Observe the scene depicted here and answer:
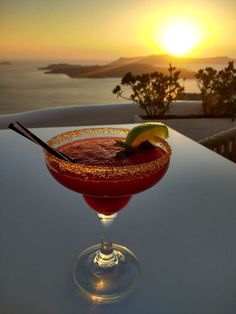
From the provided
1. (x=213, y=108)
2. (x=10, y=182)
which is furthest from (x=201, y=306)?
(x=213, y=108)

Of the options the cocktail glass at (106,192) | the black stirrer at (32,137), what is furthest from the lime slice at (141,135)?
the black stirrer at (32,137)

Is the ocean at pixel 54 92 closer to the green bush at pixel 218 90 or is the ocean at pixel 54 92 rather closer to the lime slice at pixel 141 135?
the green bush at pixel 218 90

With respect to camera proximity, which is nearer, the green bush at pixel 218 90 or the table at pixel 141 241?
the table at pixel 141 241

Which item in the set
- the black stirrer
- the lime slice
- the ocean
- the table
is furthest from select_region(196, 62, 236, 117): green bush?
the black stirrer

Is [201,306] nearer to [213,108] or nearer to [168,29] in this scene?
[213,108]

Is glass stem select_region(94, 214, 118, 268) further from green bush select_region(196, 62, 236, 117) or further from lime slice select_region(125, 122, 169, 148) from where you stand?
green bush select_region(196, 62, 236, 117)
